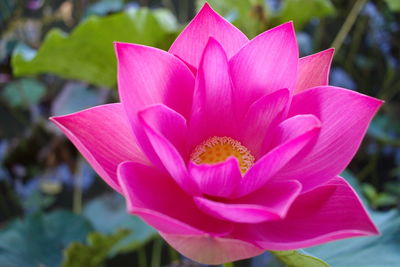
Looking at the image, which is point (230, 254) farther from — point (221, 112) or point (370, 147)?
point (370, 147)

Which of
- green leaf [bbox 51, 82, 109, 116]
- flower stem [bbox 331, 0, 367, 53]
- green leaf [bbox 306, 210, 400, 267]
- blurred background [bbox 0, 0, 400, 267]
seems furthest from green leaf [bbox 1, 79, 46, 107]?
green leaf [bbox 306, 210, 400, 267]

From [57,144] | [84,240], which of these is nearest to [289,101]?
[84,240]

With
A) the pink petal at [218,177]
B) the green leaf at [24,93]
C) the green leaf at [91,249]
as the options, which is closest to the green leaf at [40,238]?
the green leaf at [91,249]

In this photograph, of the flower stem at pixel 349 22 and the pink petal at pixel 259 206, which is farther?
the flower stem at pixel 349 22

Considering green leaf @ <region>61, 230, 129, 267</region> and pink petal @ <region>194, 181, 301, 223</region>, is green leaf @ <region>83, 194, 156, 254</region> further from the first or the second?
pink petal @ <region>194, 181, 301, 223</region>

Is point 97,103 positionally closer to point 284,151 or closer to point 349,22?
point 349,22

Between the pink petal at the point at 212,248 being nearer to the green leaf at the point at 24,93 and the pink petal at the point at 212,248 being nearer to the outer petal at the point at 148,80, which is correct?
the outer petal at the point at 148,80

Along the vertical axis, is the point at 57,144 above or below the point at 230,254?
below
